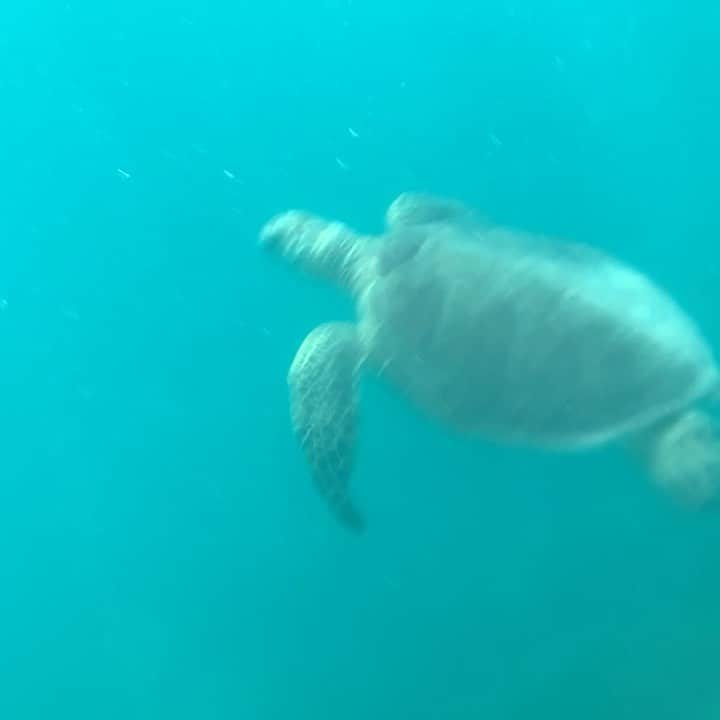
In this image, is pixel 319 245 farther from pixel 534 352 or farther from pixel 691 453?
pixel 691 453

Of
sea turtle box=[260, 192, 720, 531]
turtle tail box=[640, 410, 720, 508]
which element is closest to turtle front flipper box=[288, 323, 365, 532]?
sea turtle box=[260, 192, 720, 531]

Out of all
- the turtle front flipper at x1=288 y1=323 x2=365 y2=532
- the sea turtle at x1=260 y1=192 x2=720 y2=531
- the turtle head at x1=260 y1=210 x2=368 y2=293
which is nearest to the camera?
the sea turtle at x1=260 y1=192 x2=720 y2=531

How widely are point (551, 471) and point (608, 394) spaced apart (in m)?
1.21

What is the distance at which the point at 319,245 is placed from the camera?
3.45 m

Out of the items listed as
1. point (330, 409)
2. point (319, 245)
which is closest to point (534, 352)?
point (330, 409)

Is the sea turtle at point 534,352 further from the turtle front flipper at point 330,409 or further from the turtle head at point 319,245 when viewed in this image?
the turtle head at point 319,245

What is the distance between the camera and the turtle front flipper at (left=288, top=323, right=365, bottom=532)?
2.83 meters

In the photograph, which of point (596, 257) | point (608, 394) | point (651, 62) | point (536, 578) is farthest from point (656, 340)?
point (651, 62)

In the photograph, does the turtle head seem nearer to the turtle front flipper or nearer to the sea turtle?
the turtle front flipper

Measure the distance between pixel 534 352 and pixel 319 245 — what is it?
136 cm

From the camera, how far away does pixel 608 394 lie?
221cm

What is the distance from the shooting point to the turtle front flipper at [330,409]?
283 centimetres

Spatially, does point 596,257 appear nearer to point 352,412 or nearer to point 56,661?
point 352,412

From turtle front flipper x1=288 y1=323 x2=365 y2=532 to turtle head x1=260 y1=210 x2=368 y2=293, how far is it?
0.24 metres
